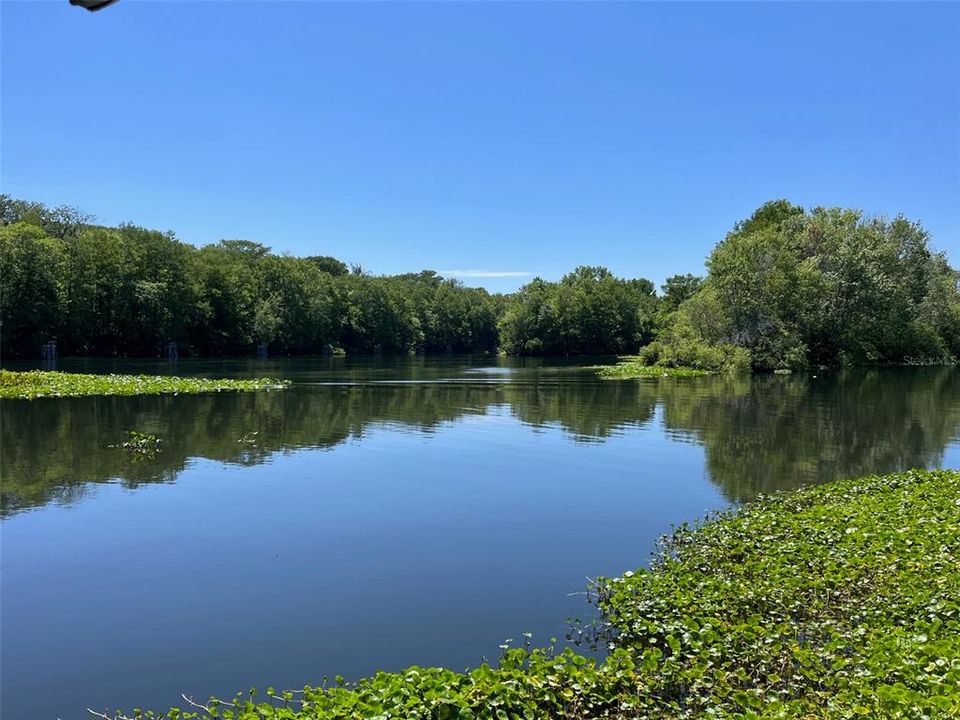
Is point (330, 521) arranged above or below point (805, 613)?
below

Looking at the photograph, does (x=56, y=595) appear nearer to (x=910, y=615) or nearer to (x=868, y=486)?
(x=910, y=615)

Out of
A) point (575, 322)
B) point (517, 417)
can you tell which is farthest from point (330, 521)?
point (575, 322)

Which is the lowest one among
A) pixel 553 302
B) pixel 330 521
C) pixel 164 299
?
pixel 330 521

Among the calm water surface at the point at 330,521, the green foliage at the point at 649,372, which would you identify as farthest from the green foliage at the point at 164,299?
the green foliage at the point at 649,372

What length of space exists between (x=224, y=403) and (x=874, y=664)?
33960 mm

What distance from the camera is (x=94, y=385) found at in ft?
128

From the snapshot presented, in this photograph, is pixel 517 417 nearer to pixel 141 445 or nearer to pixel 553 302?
pixel 141 445

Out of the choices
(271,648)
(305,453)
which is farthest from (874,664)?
(305,453)

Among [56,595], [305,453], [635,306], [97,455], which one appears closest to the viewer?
[56,595]

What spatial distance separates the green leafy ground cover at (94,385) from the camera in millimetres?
35938

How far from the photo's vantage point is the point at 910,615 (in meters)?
7.88

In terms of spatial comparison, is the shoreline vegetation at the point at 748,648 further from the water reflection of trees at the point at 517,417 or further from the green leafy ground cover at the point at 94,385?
the green leafy ground cover at the point at 94,385

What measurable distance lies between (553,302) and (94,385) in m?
91.4

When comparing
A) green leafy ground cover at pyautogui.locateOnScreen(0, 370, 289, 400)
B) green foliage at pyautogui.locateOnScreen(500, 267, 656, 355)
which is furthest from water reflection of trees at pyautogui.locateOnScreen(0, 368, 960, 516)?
green foliage at pyautogui.locateOnScreen(500, 267, 656, 355)
